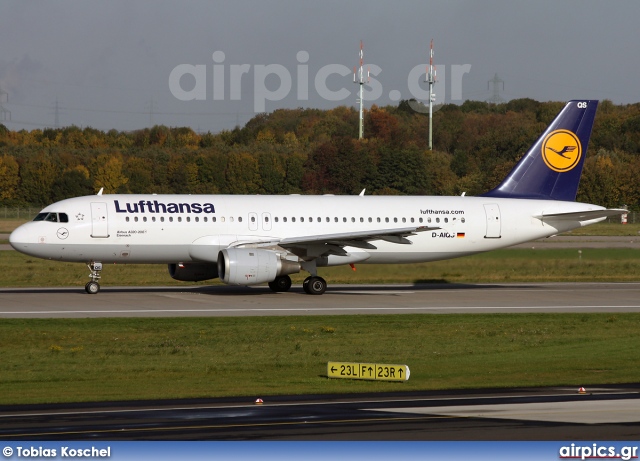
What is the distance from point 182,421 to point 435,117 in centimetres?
13538

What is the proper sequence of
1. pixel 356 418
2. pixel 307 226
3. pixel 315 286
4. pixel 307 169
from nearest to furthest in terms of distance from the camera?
pixel 356 418 < pixel 315 286 < pixel 307 226 < pixel 307 169

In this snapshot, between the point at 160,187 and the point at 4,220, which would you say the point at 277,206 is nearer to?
the point at 4,220

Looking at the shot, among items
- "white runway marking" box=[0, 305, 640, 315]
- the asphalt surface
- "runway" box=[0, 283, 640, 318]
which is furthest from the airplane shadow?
the asphalt surface

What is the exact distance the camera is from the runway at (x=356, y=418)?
43.0ft

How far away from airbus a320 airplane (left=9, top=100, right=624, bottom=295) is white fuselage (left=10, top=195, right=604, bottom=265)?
1.4 inches

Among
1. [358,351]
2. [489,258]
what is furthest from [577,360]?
[489,258]

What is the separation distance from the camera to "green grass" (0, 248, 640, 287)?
40.9 meters

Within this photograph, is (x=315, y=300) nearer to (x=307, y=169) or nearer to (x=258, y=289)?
(x=258, y=289)

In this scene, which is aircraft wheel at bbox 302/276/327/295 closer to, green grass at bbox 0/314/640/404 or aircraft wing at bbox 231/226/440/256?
aircraft wing at bbox 231/226/440/256

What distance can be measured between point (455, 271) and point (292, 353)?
2161 centimetres

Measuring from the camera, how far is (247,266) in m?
33.0

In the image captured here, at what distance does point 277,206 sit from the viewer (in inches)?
1435

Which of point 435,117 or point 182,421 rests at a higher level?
point 435,117

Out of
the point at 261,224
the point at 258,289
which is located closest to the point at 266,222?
the point at 261,224
